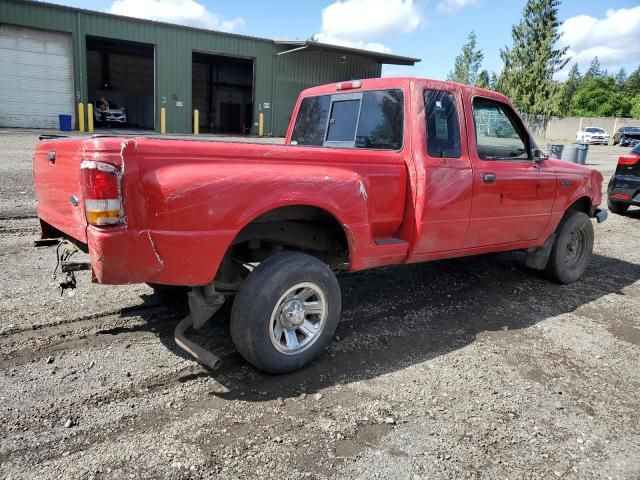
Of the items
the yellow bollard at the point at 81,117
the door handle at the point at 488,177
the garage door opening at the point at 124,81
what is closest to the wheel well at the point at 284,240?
the door handle at the point at 488,177

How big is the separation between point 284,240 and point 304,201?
47 cm

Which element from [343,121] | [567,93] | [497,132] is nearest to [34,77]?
[343,121]

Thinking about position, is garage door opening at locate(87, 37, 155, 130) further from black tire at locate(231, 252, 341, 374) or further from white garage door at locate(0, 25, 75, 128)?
black tire at locate(231, 252, 341, 374)

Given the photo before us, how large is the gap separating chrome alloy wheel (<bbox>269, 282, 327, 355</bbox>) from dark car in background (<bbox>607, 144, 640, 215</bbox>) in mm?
8804

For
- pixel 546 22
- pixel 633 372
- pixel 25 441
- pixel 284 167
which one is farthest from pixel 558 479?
pixel 546 22

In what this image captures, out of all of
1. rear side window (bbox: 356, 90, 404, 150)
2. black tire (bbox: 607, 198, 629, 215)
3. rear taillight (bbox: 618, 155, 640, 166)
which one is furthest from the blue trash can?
rear side window (bbox: 356, 90, 404, 150)

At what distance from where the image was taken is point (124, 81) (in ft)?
122

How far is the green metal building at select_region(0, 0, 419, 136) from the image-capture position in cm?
2270

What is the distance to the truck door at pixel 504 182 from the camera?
4.46 m

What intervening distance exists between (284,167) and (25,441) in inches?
81.2

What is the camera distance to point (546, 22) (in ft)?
170

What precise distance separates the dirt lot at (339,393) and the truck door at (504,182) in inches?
30.3

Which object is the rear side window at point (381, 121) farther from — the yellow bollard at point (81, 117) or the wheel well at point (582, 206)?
the yellow bollard at point (81, 117)

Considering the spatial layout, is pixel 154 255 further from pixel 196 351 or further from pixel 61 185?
pixel 61 185
